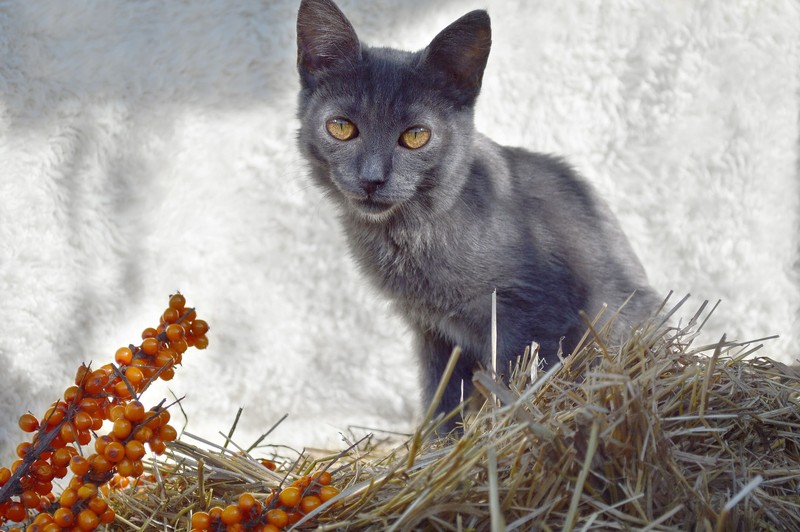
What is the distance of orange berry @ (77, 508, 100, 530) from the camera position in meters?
0.99

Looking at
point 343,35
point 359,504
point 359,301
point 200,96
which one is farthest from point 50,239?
point 359,504

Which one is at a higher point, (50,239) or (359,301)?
(50,239)

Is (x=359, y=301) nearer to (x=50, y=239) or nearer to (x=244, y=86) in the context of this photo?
(x=244, y=86)

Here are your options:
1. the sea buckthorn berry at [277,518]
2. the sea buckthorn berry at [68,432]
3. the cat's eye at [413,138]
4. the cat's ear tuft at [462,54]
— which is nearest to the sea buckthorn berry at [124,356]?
the sea buckthorn berry at [68,432]

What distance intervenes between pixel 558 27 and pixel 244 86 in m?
0.84

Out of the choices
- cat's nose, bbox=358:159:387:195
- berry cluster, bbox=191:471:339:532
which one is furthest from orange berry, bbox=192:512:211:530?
cat's nose, bbox=358:159:387:195

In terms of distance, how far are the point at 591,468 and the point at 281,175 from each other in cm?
136

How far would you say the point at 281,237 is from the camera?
6.86 ft

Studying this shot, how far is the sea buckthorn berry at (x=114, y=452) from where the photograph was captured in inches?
39.6

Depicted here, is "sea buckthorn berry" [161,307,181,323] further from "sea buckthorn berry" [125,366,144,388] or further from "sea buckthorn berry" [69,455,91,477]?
"sea buckthorn berry" [69,455,91,477]

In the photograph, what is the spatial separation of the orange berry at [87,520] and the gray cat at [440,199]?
28.2 inches

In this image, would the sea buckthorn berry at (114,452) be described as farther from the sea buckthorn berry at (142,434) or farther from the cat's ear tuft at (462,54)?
the cat's ear tuft at (462,54)

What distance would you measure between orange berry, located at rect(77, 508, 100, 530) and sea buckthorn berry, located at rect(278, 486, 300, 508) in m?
0.24

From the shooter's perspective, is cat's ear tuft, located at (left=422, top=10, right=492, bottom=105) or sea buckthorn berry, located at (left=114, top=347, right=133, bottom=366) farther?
cat's ear tuft, located at (left=422, top=10, right=492, bottom=105)
